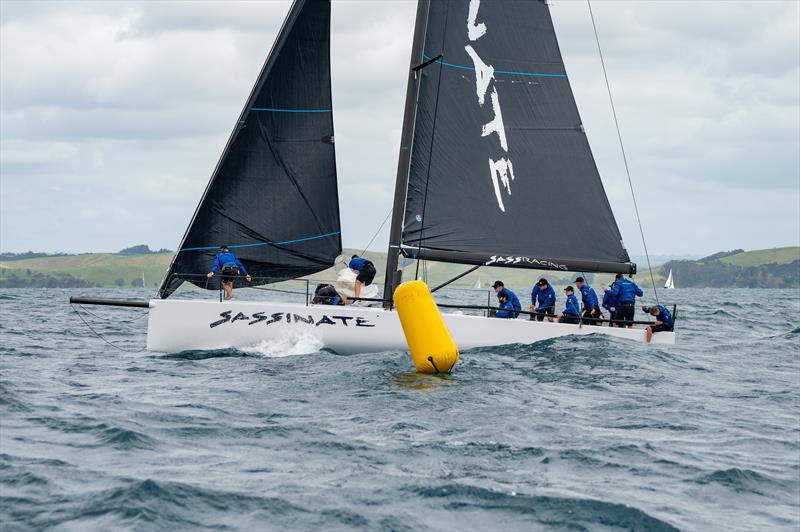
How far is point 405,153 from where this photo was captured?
20.4 metres

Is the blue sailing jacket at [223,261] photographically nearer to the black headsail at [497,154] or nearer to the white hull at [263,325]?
the white hull at [263,325]

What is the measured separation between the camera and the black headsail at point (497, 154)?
20328mm

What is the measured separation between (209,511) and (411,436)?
3.45m

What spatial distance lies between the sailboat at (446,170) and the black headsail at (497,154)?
0.03 m

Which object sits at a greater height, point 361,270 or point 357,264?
point 357,264

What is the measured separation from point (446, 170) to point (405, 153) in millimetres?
933

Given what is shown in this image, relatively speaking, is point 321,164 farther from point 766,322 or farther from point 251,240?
point 766,322

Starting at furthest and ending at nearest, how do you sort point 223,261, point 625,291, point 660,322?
point 625,291 < point 660,322 < point 223,261

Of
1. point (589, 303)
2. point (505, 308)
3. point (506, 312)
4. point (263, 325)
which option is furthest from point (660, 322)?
point (263, 325)

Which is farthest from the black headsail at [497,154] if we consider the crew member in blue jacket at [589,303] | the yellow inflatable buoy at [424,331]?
the yellow inflatable buoy at [424,331]

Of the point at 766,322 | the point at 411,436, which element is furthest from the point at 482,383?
the point at 766,322

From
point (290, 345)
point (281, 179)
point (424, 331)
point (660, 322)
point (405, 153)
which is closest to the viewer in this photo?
point (424, 331)

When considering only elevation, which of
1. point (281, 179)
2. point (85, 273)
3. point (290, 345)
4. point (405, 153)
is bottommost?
point (290, 345)

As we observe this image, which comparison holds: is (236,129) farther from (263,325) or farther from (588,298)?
(588,298)
